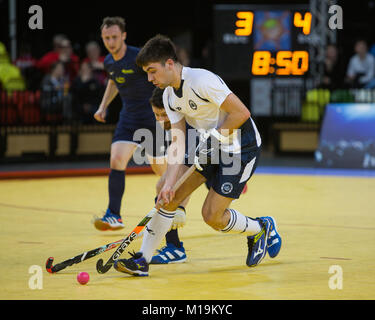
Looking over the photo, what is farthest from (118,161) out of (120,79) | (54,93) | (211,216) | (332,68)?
(332,68)

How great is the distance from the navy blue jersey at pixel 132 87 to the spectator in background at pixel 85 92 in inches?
208

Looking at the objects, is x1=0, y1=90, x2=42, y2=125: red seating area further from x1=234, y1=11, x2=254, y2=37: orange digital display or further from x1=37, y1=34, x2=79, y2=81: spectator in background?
x1=234, y1=11, x2=254, y2=37: orange digital display

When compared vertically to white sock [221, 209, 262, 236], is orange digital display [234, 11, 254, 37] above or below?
above

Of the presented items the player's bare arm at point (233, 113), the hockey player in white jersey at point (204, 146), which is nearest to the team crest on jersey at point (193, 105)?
the hockey player in white jersey at point (204, 146)

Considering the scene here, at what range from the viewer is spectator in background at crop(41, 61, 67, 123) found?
41.0ft

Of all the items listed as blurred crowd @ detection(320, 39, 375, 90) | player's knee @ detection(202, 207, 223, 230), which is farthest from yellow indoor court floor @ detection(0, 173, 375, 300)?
blurred crowd @ detection(320, 39, 375, 90)

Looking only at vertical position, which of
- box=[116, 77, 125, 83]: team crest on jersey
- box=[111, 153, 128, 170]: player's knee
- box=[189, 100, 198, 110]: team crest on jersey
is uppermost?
box=[116, 77, 125, 83]: team crest on jersey

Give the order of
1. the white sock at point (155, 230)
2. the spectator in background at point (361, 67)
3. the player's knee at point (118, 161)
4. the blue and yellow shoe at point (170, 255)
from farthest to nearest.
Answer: the spectator in background at point (361, 67) → the player's knee at point (118, 161) → the blue and yellow shoe at point (170, 255) → the white sock at point (155, 230)

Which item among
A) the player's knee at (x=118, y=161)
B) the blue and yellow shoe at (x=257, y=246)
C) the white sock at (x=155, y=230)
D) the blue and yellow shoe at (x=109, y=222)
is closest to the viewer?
the white sock at (x=155, y=230)

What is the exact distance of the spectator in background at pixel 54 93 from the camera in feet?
41.0

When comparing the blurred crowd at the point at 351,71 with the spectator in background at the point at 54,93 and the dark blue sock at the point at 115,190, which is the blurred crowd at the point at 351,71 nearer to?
the spectator in background at the point at 54,93

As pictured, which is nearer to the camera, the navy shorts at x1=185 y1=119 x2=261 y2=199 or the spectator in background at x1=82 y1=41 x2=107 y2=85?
the navy shorts at x1=185 y1=119 x2=261 y2=199

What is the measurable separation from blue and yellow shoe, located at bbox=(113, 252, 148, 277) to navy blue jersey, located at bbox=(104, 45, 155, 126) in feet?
7.19

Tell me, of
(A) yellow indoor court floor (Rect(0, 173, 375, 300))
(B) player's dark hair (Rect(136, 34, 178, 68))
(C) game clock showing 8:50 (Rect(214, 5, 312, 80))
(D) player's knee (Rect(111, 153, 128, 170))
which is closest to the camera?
(A) yellow indoor court floor (Rect(0, 173, 375, 300))
